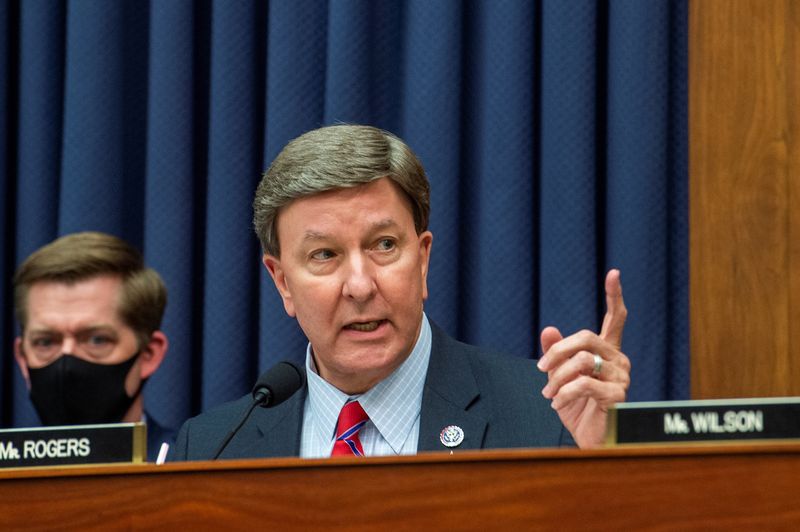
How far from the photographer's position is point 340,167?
183 cm

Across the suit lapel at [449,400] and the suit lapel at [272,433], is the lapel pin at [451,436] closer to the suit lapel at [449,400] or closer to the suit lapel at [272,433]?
the suit lapel at [449,400]

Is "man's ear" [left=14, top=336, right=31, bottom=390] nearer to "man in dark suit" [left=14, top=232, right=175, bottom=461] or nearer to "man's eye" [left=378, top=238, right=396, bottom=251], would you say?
"man in dark suit" [left=14, top=232, right=175, bottom=461]

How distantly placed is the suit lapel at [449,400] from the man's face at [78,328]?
0.84 metres

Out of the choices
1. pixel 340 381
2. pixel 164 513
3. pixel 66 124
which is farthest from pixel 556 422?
Result: pixel 66 124

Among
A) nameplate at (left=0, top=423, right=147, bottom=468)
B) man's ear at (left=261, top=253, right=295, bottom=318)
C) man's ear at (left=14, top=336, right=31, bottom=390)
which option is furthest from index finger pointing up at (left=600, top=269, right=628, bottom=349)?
man's ear at (left=14, top=336, right=31, bottom=390)

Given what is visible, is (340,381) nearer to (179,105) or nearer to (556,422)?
(556,422)

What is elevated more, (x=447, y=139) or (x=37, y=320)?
(x=447, y=139)

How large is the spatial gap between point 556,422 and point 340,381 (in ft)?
1.17

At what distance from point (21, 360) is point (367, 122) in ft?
3.11

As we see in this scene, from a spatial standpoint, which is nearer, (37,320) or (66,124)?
(37,320)

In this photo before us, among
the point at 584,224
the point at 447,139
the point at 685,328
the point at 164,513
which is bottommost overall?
the point at 164,513

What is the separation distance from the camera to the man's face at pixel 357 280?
70.6 inches

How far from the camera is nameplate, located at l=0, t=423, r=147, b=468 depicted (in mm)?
1162

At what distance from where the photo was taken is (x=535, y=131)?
2.54 metres
